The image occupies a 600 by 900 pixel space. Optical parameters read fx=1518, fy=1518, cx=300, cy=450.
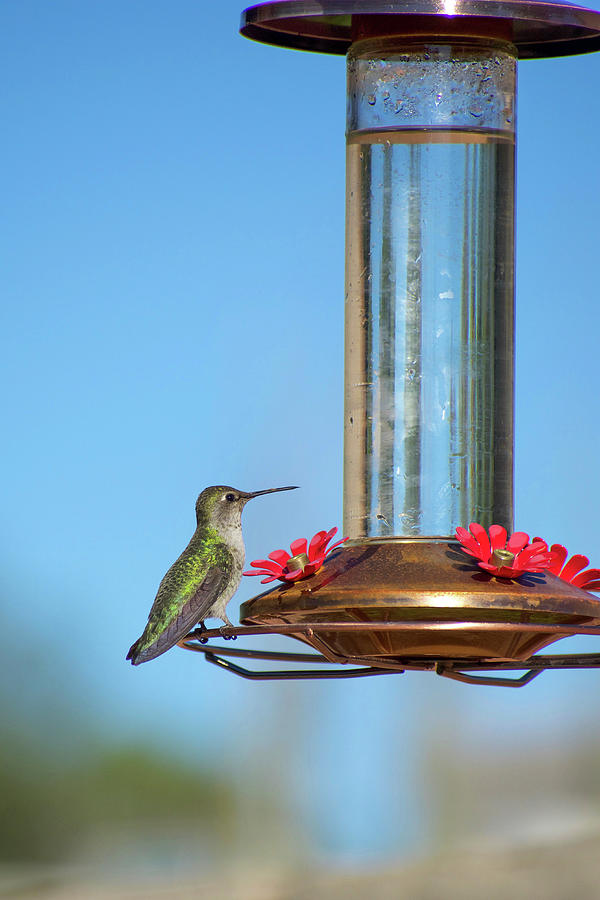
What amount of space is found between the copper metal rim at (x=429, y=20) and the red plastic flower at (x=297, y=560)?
1654mm

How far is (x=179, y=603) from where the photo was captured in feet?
17.5

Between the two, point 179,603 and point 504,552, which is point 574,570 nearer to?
point 504,552

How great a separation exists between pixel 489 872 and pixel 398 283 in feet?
69.9

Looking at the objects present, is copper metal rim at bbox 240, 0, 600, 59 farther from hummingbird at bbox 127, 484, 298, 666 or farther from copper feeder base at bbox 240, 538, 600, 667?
copper feeder base at bbox 240, 538, 600, 667

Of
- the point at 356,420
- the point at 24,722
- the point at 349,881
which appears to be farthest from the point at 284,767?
the point at 356,420

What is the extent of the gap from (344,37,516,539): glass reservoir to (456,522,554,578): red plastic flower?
496mm

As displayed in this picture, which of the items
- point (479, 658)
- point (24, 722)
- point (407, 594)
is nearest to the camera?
point (407, 594)

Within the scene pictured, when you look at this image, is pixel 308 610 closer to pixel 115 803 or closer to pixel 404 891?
pixel 404 891

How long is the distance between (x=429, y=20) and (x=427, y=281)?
85 centimetres

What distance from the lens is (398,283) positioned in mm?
5148

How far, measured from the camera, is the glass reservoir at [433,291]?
5.09 m

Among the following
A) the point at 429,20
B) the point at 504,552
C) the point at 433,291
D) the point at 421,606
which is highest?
the point at 429,20

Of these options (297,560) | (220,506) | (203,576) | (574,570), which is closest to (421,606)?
(297,560)

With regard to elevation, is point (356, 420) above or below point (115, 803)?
above
